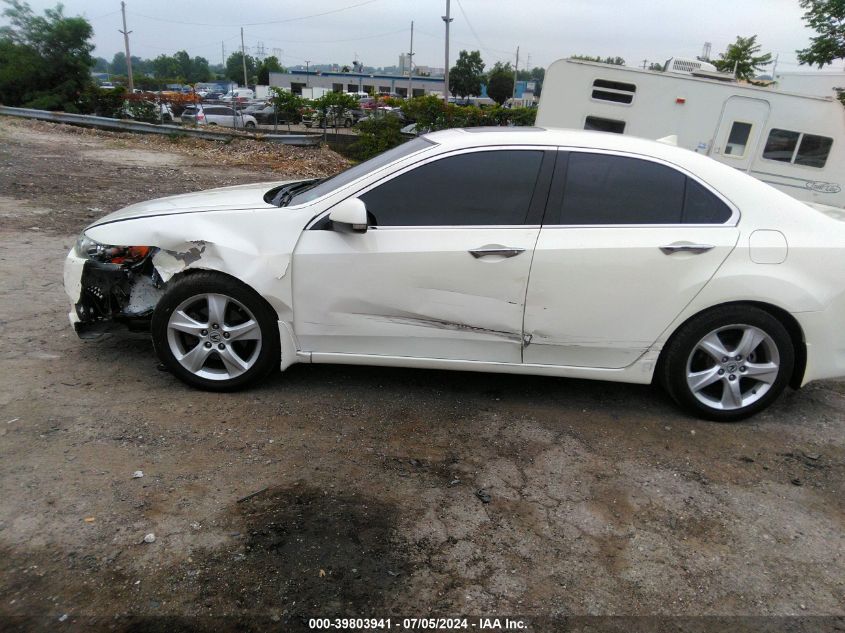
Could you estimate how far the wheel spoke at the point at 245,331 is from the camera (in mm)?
3793

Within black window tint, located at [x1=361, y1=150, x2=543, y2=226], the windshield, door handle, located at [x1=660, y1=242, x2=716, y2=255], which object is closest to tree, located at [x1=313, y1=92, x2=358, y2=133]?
the windshield

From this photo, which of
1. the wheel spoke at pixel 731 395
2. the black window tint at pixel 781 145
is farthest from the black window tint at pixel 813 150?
the wheel spoke at pixel 731 395

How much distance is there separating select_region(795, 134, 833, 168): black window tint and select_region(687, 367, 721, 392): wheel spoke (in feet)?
22.7

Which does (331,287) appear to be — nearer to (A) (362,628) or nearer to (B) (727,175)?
(A) (362,628)

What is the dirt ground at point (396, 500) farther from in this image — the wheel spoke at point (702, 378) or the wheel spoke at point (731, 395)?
the wheel spoke at point (702, 378)

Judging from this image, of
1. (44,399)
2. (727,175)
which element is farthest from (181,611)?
(727,175)

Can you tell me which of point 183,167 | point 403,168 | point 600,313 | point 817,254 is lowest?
point 183,167

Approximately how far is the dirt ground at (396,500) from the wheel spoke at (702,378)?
285mm

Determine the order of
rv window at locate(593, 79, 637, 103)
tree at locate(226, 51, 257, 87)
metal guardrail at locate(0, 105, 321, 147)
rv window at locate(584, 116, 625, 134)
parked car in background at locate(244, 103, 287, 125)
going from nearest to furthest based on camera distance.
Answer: rv window at locate(593, 79, 637, 103) → rv window at locate(584, 116, 625, 134) → metal guardrail at locate(0, 105, 321, 147) → parked car in background at locate(244, 103, 287, 125) → tree at locate(226, 51, 257, 87)

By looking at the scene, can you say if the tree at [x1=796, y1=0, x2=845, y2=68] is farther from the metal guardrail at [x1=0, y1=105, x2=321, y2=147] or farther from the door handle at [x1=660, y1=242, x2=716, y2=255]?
the door handle at [x1=660, y1=242, x2=716, y2=255]

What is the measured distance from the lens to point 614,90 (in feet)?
30.9

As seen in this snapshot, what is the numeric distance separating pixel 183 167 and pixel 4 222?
6.37 meters

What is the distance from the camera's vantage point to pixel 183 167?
45.6 feet

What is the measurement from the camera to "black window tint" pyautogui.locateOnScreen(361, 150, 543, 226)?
3.69 metres
